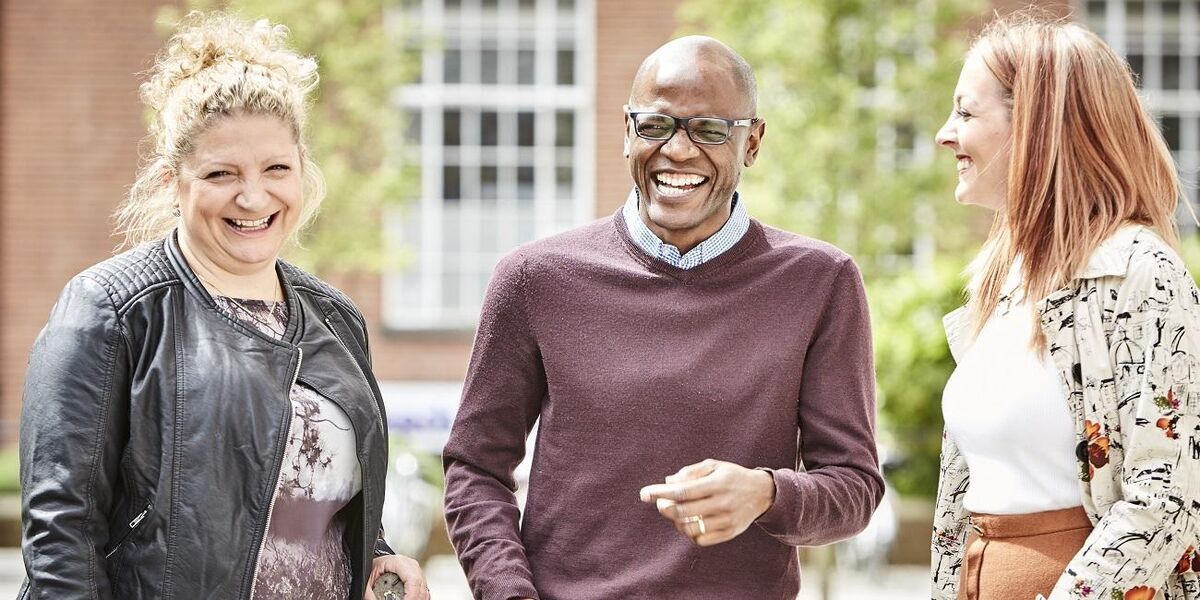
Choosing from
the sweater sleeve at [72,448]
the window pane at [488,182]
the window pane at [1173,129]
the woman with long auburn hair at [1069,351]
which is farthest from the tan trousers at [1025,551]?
the window pane at [1173,129]

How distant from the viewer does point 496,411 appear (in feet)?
9.95

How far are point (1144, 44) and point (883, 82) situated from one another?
4520 mm

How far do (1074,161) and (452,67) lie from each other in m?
10.7

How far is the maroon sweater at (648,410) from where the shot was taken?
9.53ft

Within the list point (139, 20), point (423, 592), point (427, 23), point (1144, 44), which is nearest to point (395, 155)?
point (427, 23)

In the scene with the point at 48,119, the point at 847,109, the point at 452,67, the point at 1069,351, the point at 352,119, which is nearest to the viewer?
the point at 1069,351

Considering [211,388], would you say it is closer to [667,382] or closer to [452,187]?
[667,382]

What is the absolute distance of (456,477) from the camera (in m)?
3.04

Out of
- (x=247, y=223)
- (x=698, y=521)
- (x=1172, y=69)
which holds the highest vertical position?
(x=1172, y=69)

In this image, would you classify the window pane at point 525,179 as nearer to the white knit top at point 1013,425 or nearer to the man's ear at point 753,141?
the man's ear at point 753,141

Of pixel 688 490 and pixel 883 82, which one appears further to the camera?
pixel 883 82

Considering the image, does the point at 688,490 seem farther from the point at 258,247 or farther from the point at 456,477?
the point at 258,247

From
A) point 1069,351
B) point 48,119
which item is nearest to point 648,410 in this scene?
point 1069,351

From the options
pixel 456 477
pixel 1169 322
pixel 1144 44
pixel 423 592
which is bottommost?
pixel 423 592
